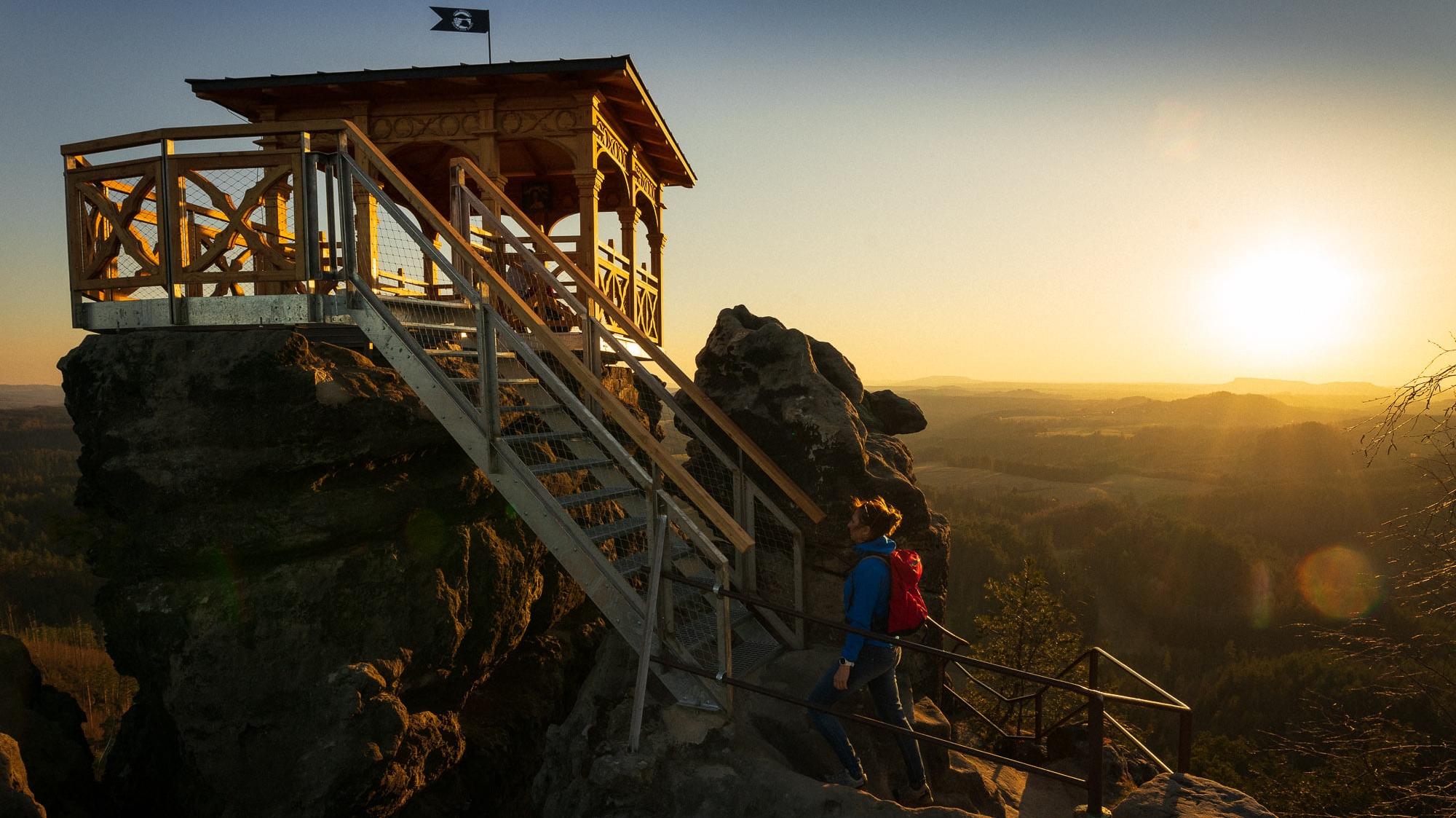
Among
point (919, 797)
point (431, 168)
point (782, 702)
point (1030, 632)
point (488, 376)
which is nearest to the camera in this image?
point (919, 797)

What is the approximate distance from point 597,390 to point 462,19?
35.4 feet

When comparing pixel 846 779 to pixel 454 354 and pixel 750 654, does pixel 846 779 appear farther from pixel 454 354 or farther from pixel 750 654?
pixel 454 354

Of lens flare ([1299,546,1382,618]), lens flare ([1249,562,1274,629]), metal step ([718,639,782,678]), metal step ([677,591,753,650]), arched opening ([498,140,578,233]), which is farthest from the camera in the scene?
lens flare ([1299,546,1382,618])

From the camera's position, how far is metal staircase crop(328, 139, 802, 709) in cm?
536

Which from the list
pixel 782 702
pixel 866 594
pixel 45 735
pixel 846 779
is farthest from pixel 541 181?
pixel 846 779

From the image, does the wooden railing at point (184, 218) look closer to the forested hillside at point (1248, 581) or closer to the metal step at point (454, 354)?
the metal step at point (454, 354)

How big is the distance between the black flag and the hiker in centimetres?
1200

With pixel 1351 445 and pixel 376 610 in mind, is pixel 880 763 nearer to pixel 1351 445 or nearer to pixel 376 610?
pixel 376 610

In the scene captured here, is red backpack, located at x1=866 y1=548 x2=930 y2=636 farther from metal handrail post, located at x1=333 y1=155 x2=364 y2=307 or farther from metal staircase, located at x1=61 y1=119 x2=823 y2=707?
metal handrail post, located at x1=333 y1=155 x2=364 y2=307

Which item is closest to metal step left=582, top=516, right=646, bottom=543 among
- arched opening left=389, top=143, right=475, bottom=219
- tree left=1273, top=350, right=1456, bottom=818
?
tree left=1273, top=350, right=1456, bottom=818

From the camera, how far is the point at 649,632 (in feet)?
17.1

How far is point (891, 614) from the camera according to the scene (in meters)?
4.92

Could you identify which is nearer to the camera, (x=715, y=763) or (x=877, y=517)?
(x=877, y=517)

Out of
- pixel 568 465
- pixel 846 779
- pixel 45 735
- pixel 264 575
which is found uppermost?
pixel 568 465
